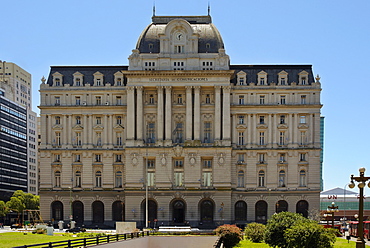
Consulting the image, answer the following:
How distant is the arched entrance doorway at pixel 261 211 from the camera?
126750mm

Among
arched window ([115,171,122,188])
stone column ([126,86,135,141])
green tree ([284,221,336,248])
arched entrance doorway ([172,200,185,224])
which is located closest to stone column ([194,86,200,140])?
stone column ([126,86,135,141])

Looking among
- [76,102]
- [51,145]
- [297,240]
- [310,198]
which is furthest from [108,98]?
[297,240]

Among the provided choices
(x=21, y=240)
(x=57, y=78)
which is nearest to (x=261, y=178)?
(x=57, y=78)

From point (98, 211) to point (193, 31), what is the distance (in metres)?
43.1

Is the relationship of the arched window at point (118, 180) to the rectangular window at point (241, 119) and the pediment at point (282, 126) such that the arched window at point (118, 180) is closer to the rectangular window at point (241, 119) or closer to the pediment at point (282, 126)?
the rectangular window at point (241, 119)

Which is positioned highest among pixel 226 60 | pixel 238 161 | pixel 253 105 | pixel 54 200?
pixel 226 60

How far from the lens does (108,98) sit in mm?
130250

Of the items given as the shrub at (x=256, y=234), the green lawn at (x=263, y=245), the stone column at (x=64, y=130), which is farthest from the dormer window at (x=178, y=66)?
the green lawn at (x=263, y=245)

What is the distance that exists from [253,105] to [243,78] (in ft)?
21.2

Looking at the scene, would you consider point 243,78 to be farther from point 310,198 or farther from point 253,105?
point 310,198

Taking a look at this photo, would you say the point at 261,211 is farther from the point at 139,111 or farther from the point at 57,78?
the point at 57,78

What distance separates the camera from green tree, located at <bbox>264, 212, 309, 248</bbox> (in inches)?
2672

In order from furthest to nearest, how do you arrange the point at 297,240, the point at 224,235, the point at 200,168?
the point at 200,168 < the point at 224,235 < the point at 297,240

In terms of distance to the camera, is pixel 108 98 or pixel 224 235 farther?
pixel 108 98
